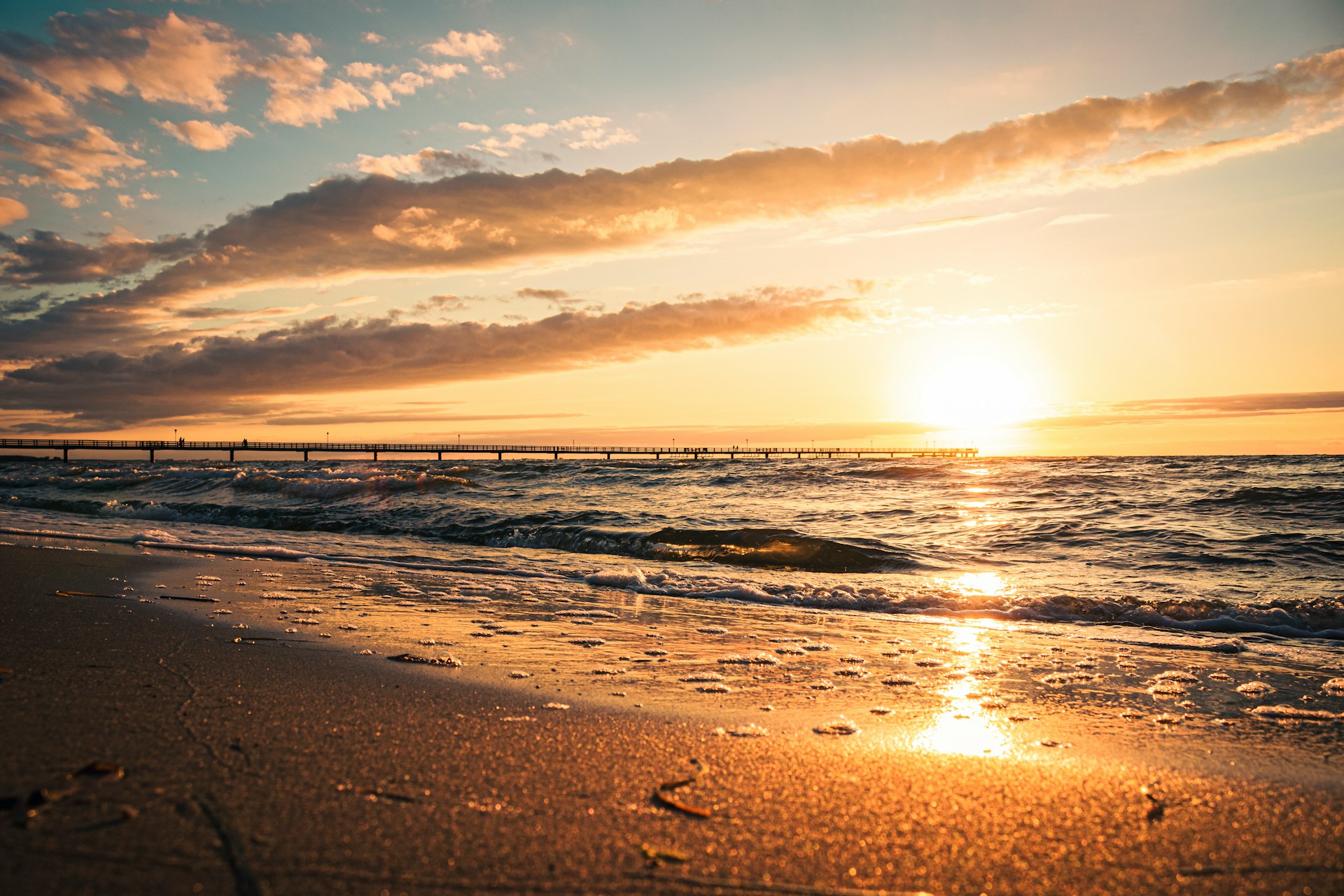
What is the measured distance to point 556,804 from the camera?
2432 millimetres

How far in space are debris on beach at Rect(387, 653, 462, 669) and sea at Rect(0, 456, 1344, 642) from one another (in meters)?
3.60

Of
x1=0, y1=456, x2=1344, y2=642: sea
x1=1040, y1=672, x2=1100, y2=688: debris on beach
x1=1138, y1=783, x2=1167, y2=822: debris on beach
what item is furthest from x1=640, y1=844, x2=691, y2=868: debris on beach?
x1=0, y1=456, x2=1344, y2=642: sea

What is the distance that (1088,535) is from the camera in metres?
12.5

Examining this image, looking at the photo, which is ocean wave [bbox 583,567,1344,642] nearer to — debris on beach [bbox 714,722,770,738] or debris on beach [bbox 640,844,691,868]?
debris on beach [bbox 714,722,770,738]

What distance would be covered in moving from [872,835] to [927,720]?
1.52 metres

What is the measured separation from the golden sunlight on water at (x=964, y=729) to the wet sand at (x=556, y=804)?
0.46 ft

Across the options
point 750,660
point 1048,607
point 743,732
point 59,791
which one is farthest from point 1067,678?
point 59,791

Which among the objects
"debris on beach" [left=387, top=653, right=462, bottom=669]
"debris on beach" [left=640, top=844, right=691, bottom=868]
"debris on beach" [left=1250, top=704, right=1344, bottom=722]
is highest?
"debris on beach" [left=640, top=844, right=691, bottom=868]

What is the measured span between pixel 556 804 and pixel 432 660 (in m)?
2.38

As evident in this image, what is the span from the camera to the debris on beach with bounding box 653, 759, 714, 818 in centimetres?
241

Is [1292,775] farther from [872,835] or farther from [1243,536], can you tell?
[1243,536]

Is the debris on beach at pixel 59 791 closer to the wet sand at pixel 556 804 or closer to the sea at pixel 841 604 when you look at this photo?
the wet sand at pixel 556 804

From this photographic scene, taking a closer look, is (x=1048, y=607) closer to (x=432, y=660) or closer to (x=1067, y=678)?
(x=1067, y=678)

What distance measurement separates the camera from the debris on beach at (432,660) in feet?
14.6
